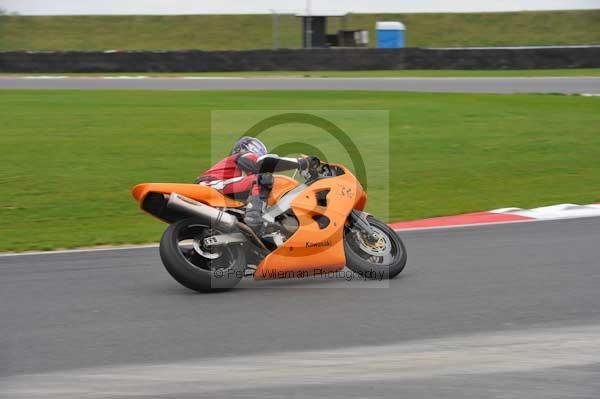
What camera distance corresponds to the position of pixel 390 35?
3703cm

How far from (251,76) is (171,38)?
15593 mm

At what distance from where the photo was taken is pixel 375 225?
23.5 feet

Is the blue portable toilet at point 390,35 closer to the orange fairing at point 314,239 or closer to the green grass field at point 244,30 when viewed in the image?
the green grass field at point 244,30

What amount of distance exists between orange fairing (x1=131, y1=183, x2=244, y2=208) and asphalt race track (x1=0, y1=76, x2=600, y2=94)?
1707 cm

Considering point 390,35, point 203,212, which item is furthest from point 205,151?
point 390,35

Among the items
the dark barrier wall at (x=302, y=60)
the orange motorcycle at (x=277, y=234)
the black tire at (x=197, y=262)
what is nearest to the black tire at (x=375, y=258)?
the orange motorcycle at (x=277, y=234)

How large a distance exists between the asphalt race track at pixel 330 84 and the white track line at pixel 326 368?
708 inches

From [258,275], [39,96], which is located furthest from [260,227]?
[39,96]

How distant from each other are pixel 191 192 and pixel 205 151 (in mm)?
8498

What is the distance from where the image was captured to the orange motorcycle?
6.61 m

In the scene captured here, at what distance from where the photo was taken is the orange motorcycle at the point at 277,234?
6.61 m

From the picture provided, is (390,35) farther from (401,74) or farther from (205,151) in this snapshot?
(205,151)

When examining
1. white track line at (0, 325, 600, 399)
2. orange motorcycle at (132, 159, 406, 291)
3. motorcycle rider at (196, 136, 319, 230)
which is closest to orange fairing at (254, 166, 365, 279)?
orange motorcycle at (132, 159, 406, 291)

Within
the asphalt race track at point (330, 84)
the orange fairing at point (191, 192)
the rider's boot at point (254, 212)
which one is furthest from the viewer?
the asphalt race track at point (330, 84)
